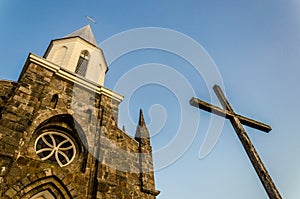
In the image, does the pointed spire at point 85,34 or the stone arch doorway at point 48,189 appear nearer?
the stone arch doorway at point 48,189

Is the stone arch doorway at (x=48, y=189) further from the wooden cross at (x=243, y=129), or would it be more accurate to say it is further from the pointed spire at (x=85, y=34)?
the pointed spire at (x=85, y=34)

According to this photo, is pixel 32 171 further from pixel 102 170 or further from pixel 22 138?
pixel 102 170

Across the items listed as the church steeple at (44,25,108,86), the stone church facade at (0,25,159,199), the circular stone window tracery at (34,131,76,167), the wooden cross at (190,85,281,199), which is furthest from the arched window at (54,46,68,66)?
the wooden cross at (190,85,281,199)

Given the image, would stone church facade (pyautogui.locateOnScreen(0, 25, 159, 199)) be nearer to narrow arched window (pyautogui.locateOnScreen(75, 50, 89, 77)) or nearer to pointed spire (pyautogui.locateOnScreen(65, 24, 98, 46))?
narrow arched window (pyautogui.locateOnScreen(75, 50, 89, 77))

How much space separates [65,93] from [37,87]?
1440 mm

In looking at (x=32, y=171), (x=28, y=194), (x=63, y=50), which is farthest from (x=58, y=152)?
(x=63, y=50)

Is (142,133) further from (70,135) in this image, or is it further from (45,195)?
(45,195)

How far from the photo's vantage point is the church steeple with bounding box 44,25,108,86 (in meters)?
14.5

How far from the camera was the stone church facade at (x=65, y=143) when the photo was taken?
8.28 m

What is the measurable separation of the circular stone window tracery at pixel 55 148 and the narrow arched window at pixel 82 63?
5073mm

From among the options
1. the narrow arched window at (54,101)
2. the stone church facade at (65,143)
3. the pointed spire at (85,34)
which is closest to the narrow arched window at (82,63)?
the stone church facade at (65,143)

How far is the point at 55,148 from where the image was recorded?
32.8 feet

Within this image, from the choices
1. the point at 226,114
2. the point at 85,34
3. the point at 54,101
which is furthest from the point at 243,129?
the point at 85,34

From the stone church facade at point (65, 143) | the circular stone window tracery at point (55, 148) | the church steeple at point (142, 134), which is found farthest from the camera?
the church steeple at point (142, 134)
